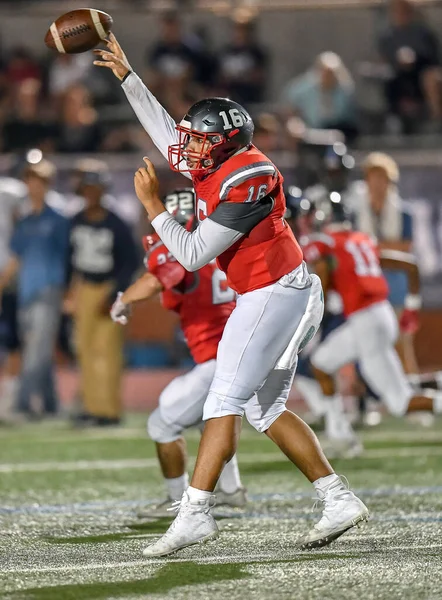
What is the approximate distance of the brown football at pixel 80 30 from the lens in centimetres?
514

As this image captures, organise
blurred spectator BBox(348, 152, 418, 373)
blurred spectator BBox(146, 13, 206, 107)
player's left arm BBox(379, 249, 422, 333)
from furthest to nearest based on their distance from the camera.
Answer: blurred spectator BBox(146, 13, 206, 107), blurred spectator BBox(348, 152, 418, 373), player's left arm BBox(379, 249, 422, 333)

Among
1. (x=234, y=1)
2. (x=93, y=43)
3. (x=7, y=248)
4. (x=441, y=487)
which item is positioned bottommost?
(x=441, y=487)

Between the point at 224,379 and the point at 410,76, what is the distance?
8.54 m

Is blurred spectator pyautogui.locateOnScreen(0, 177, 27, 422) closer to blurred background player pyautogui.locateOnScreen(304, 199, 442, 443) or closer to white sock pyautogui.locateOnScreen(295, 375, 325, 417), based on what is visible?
white sock pyautogui.locateOnScreen(295, 375, 325, 417)

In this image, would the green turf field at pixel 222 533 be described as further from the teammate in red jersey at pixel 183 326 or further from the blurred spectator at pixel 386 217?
the blurred spectator at pixel 386 217

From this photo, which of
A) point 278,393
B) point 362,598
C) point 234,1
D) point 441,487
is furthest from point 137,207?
point 362,598

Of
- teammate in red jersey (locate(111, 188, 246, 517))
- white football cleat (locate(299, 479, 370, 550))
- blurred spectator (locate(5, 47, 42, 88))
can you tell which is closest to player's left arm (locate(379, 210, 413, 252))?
teammate in red jersey (locate(111, 188, 246, 517))

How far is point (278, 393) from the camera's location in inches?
185

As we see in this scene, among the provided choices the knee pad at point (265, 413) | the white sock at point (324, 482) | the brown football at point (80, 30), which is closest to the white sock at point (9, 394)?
the brown football at point (80, 30)

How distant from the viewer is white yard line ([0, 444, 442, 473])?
6.95 meters

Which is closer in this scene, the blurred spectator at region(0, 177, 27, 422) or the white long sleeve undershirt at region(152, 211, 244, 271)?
the white long sleeve undershirt at region(152, 211, 244, 271)

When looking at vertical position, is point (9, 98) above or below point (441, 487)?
above

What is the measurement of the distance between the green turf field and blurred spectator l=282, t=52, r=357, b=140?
15.9 ft

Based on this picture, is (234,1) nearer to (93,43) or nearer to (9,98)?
(9,98)
